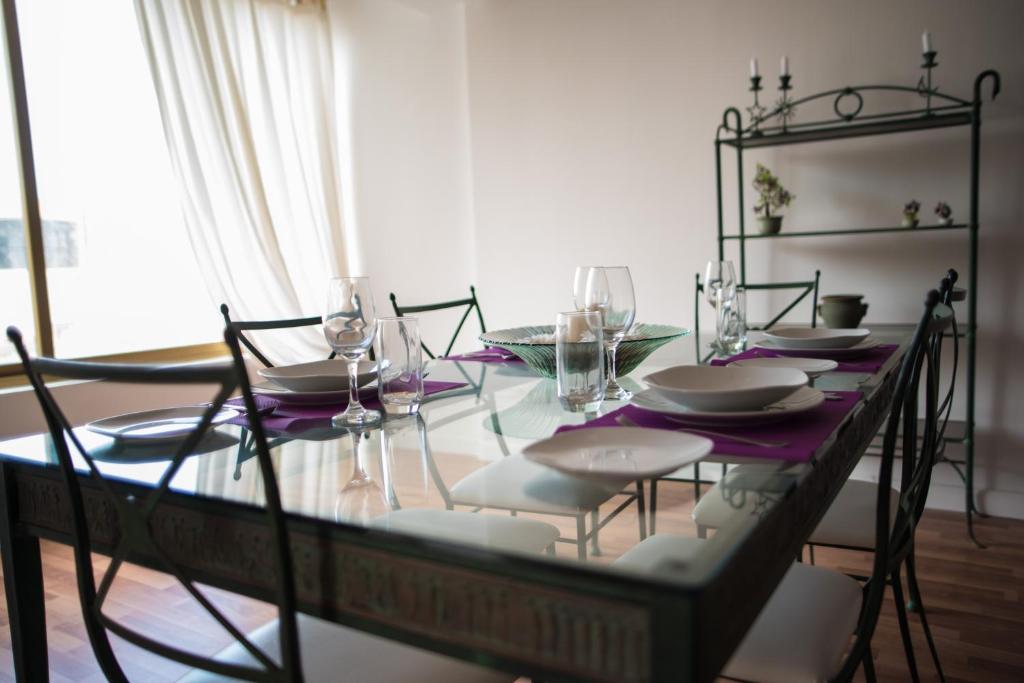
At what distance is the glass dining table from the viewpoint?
0.65 m

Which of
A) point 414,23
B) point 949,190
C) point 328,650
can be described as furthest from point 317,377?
point 414,23

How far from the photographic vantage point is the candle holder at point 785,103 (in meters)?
2.94

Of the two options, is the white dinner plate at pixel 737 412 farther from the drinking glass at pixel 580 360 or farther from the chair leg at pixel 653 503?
the chair leg at pixel 653 503

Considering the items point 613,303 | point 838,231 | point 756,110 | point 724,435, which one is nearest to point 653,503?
point 613,303

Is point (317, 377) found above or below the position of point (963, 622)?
above

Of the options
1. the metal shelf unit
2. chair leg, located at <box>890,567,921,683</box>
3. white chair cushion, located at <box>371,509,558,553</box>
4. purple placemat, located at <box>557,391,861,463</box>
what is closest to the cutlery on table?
purple placemat, located at <box>557,391,861,463</box>

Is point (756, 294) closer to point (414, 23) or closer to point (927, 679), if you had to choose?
point (927, 679)

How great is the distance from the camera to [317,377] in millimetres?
1395

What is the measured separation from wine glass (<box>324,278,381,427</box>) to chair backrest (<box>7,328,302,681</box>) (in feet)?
0.94

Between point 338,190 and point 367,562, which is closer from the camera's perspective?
point 367,562

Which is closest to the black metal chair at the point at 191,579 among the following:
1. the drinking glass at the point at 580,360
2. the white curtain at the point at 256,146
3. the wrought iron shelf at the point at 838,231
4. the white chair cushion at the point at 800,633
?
the white chair cushion at the point at 800,633

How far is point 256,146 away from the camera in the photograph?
3.58 meters

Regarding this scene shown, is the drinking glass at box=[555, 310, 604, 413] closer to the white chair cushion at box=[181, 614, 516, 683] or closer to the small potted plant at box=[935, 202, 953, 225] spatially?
the white chair cushion at box=[181, 614, 516, 683]

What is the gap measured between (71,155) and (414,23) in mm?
1851
